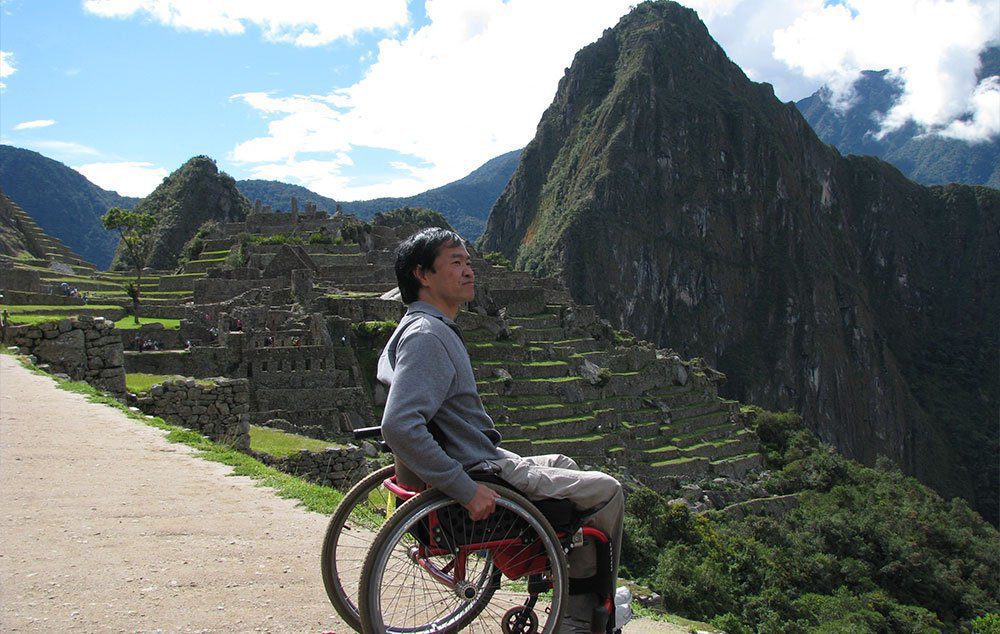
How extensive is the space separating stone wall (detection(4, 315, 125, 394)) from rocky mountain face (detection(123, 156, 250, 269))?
6739cm

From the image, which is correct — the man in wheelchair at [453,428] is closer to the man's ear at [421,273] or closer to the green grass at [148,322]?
the man's ear at [421,273]

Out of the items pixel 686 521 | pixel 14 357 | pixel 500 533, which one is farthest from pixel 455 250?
pixel 686 521

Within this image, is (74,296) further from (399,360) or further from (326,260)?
(399,360)

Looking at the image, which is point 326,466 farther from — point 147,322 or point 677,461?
point 677,461

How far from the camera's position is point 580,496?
368cm

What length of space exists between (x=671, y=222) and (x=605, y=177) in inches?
881

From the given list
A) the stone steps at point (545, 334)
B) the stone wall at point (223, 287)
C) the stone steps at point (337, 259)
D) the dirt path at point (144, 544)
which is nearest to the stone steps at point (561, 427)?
the stone steps at point (545, 334)

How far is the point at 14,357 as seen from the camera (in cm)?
1268

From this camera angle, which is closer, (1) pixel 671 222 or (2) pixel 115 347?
(2) pixel 115 347

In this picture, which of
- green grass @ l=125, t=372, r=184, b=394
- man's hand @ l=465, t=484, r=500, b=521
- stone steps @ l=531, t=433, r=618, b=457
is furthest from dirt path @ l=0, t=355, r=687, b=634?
stone steps @ l=531, t=433, r=618, b=457

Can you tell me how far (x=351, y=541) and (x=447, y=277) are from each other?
2667 mm

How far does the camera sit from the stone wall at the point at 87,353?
40.2ft

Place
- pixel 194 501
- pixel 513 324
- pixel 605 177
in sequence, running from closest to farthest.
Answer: pixel 194 501 → pixel 513 324 → pixel 605 177

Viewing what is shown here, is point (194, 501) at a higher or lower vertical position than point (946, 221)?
lower
